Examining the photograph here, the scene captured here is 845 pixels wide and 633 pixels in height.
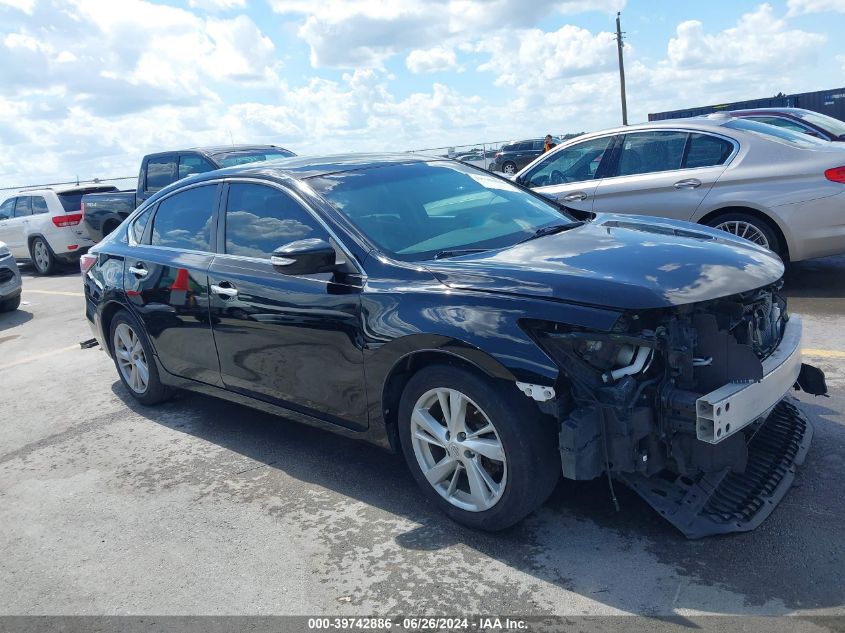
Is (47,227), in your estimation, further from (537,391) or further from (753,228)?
(537,391)

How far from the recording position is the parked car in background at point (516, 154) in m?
35.9

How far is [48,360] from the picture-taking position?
793 cm

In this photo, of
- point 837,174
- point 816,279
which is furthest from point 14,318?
point 837,174

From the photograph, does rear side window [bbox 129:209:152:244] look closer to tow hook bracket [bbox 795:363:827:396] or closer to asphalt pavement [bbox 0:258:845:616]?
asphalt pavement [bbox 0:258:845:616]

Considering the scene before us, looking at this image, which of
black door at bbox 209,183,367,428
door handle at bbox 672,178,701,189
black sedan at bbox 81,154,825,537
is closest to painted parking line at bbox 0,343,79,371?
black sedan at bbox 81,154,825,537

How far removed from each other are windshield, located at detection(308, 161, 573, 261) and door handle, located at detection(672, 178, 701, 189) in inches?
129

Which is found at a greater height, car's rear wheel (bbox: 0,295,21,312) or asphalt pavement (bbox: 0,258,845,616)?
car's rear wheel (bbox: 0,295,21,312)

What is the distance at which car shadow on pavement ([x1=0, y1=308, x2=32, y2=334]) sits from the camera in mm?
10414

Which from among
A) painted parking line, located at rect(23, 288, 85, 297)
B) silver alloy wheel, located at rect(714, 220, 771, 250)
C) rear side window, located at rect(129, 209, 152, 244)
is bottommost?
painted parking line, located at rect(23, 288, 85, 297)

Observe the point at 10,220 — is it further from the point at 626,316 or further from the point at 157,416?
A: the point at 626,316

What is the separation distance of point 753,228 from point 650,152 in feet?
4.41

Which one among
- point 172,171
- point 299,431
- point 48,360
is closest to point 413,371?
point 299,431

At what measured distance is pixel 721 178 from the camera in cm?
747

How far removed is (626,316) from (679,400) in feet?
1.25
